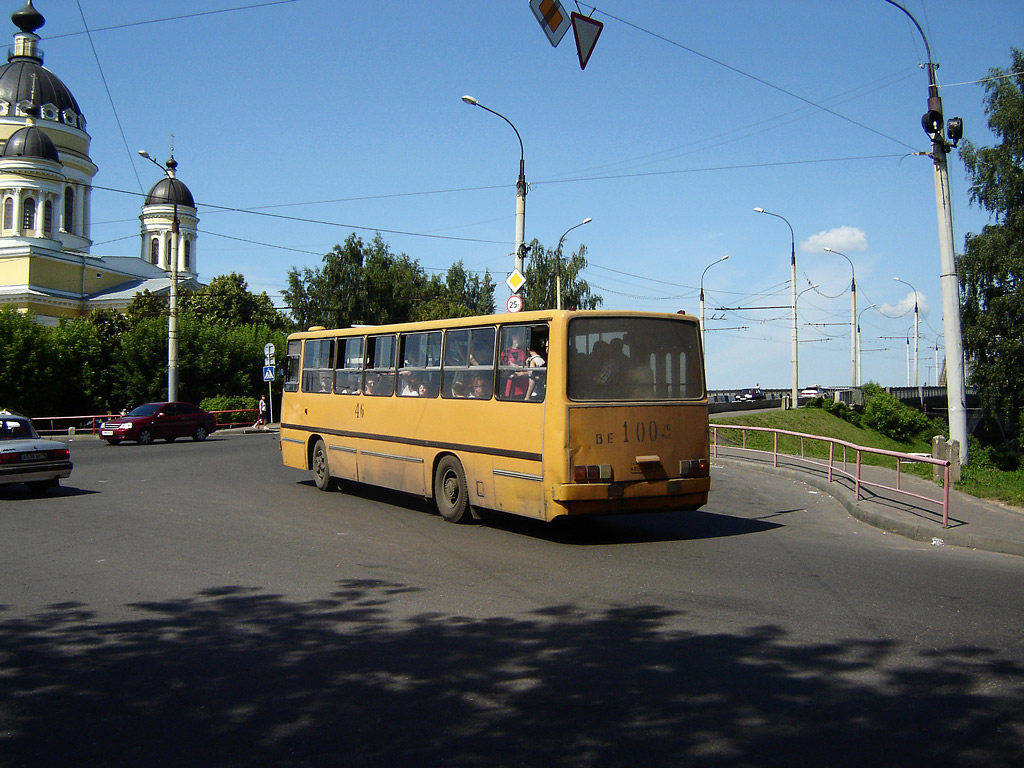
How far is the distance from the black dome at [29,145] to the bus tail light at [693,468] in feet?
236

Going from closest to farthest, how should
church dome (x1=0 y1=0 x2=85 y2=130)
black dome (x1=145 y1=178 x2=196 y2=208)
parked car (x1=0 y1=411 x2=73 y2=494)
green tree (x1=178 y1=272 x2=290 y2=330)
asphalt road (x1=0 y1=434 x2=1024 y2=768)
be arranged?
asphalt road (x1=0 y1=434 x2=1024 y2=768)
parked car (x1=0 y1=411 x2=73 y2=494)
green tree (x1=178 y1=272 x2=290 y2=330)
church dome (x1=0 y1=0 x2=85 y2=130)
black dome (x1=145 y1=178 x2=196 y2=208)

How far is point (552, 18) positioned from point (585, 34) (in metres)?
0.52

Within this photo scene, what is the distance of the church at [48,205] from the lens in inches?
2702

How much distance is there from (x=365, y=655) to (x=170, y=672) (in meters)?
1.22

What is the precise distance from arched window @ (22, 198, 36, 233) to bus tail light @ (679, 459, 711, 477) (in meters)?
73.0

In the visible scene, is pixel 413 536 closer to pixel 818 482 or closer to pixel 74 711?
pixel 74 711

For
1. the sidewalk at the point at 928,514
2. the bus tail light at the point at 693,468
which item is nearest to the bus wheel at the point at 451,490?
the bus tail light at the point at 693,468

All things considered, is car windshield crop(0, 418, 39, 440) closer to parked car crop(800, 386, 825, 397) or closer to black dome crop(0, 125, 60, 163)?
black dome crop(0, 125, 60, 163)

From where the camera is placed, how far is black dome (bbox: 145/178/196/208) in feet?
268

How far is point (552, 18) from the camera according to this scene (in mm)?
12750

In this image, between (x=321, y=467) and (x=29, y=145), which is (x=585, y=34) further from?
(x=29, y=145)

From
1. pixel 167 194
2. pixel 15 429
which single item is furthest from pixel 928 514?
pixel 167 194

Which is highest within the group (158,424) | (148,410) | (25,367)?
(25,367)

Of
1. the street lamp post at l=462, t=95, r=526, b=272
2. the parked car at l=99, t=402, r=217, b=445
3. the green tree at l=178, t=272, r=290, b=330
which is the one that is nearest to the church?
the green tree at l=178, t=272, r=290, b=330
